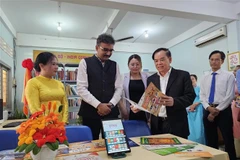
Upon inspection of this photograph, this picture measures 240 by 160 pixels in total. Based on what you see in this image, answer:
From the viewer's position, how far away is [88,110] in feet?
5.58

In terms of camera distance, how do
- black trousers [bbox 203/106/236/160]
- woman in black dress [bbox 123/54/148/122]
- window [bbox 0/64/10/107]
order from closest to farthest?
1. woman in black dress [bbox 123/54/148/122]
2. black trousers [bbox 203/106/236/160]
3. window [bbox 0/64/10/107]

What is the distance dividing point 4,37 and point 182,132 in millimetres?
4615

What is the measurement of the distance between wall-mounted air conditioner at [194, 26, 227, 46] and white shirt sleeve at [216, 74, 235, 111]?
2.21m

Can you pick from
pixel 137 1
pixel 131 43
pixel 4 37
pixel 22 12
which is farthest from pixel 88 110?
pixel 131 43

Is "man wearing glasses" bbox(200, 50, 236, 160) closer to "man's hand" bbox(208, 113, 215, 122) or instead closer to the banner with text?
"man's hand" bbox(208, 113, 215, 122)

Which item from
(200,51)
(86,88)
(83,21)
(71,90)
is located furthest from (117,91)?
(200,51)

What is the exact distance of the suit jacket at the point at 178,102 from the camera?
5.22 feet

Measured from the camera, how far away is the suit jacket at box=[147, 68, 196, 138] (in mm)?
1590

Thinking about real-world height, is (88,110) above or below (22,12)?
below

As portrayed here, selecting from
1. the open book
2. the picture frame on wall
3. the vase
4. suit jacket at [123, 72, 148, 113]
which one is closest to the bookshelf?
suit jacket at [123, 72, 148, 113]

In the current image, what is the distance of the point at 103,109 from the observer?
1593 millimetres

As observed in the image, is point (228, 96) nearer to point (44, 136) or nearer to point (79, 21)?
point (44, 136)

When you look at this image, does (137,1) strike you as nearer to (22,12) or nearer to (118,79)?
(118,79)

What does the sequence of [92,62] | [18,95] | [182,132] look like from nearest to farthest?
[182,132] → [92,62] → [18,95]
